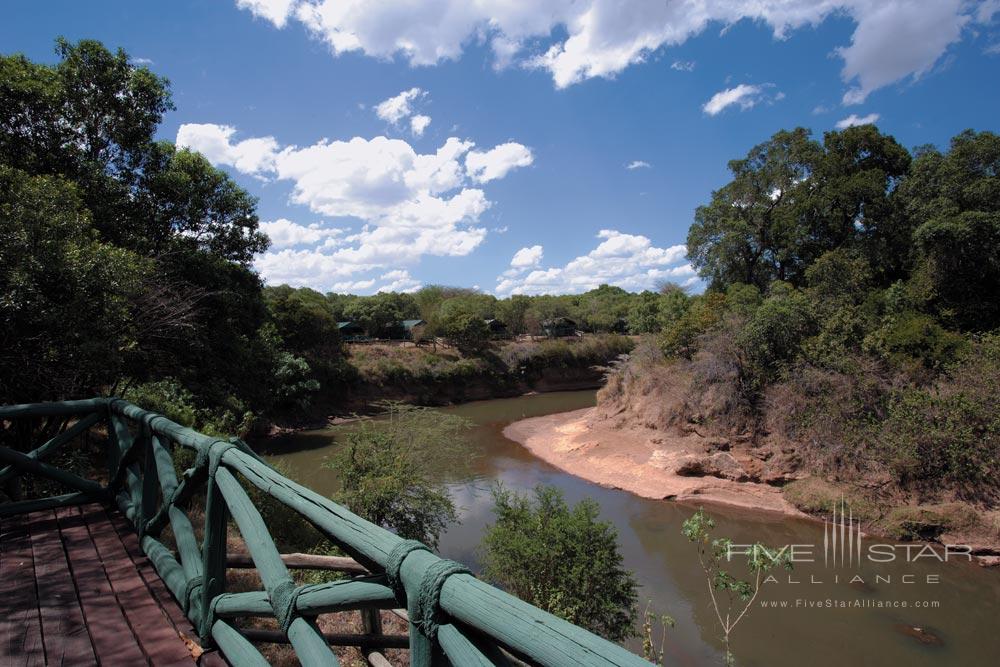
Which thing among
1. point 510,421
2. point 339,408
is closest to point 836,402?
point 510,421

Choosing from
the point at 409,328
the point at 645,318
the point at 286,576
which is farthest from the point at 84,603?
the point at 409,328

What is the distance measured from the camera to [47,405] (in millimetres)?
3635

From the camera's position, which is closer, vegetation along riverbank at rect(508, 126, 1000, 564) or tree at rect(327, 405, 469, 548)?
tree at rect(327, 405, 469, 548)

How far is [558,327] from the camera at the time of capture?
158 ft

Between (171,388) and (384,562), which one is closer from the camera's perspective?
(384,562)

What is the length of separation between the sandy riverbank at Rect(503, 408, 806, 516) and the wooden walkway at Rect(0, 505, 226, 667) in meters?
14.3

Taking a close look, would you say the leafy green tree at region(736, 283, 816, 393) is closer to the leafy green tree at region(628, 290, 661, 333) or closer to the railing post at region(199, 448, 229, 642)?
the railing post at region(199, 448, 229, 642)

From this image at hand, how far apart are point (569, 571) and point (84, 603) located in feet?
21.2

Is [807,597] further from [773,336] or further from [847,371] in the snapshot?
[773,336]

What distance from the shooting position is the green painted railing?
97cm

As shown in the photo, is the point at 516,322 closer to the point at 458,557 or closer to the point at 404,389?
the point at 404,389

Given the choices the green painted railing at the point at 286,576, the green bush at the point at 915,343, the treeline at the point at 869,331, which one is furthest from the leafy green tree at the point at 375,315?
the green painted railing at the point at 286,576

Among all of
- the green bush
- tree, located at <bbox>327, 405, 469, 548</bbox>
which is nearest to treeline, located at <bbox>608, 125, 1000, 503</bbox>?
the green bush

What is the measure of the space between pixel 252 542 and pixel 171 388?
11476 mm
